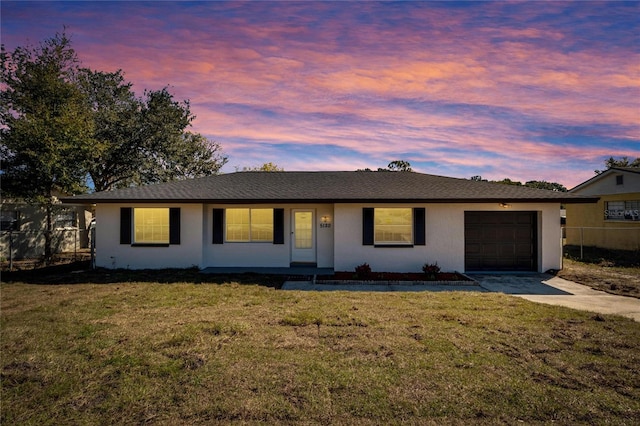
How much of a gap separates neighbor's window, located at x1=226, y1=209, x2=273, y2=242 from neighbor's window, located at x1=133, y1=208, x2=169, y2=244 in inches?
89.3

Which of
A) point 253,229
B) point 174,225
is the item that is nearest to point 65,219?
point 174,225

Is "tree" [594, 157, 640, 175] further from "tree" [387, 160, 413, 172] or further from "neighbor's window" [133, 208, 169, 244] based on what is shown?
"neighbor's window" [133, 208, 169, 244]

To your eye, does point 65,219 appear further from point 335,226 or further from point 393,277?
point 393,277

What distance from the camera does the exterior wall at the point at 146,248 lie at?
40.4 ft

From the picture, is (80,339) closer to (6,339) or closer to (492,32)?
(6,339)

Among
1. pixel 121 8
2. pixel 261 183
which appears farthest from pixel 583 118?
pixel 121 8

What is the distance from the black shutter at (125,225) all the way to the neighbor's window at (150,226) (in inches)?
8.6

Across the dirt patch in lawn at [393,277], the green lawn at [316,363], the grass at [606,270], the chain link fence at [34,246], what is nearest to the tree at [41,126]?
the chain link fence at [34,246]

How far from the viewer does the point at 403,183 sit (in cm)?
1359

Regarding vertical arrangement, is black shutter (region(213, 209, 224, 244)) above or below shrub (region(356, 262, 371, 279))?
above

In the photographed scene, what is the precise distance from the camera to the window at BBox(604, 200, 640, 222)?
17125 millimetres

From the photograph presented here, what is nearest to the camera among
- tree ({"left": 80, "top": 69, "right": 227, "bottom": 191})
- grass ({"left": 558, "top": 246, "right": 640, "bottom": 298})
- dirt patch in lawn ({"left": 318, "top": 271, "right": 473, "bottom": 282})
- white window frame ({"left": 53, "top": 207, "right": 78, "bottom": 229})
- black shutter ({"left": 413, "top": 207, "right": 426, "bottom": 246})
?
grass ({"left": 558, "top": 246, "right": 640, "bottom": 298})

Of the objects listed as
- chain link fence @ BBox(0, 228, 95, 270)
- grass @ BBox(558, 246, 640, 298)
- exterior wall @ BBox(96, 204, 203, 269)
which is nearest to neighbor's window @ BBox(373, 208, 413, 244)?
grass @ BBox(558, 246, 640, 298)

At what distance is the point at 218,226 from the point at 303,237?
3122 millimetres
